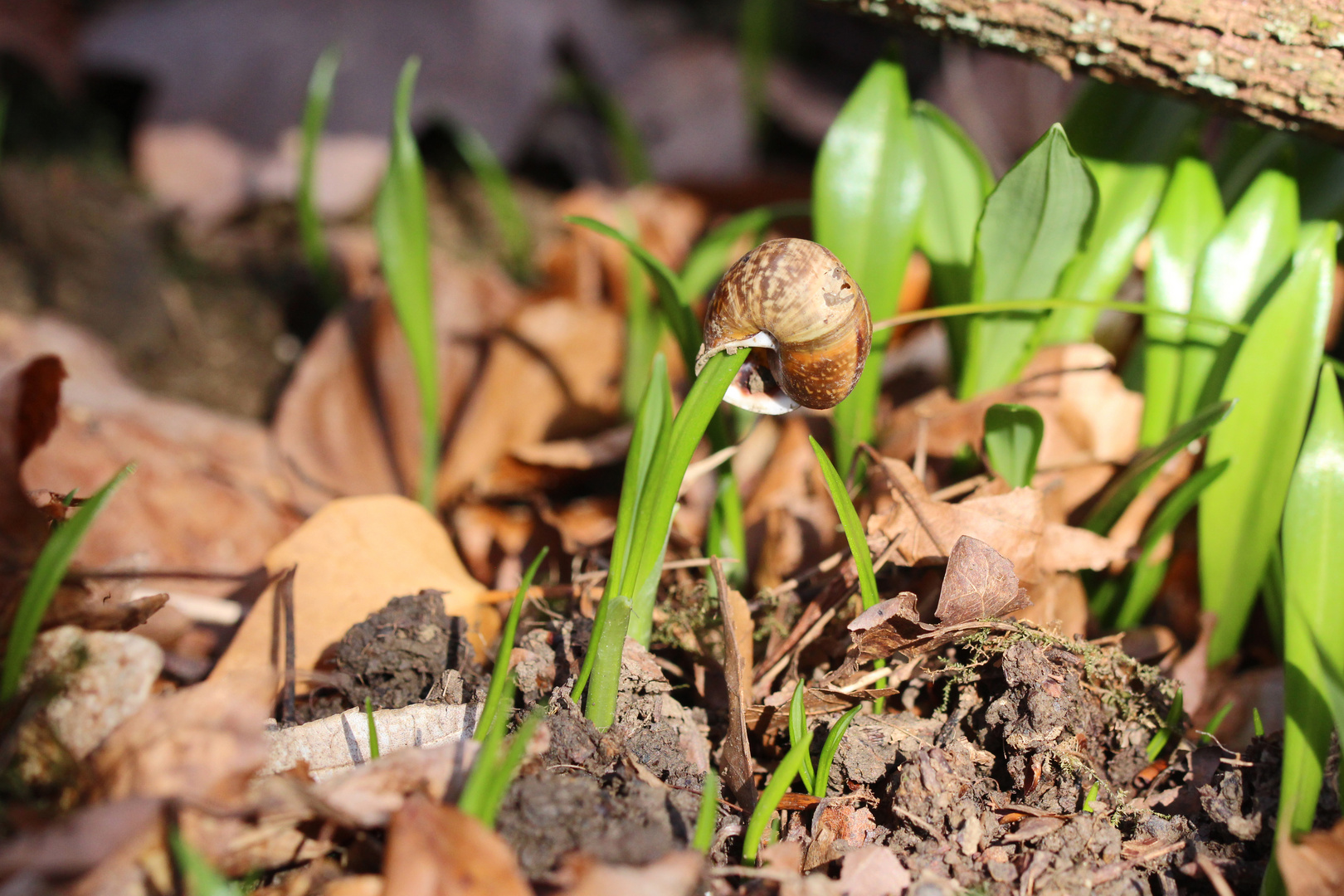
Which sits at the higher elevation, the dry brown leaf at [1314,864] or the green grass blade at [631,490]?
the green grass blade at [631,490]

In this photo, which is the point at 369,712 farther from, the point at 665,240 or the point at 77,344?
the point at 665,240

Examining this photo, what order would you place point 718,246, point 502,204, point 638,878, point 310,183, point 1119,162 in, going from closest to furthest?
point 638,878, point 1119,162, point 718,246, point 310,183, point 502,204

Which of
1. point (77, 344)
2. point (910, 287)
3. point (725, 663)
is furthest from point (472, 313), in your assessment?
point (725, 663)

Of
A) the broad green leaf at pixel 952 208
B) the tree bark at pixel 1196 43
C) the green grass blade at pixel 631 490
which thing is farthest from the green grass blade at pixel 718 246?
the green grass blade at pixel 631 490

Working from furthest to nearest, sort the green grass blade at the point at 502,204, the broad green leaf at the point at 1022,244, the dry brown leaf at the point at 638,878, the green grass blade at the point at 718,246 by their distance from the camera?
the green grass blade at the point at 502,204 → the green grass blade at the point at 718,246 → the broad green leaf at the point at 1022,244 → the dry brown leaf at the point at 638,878

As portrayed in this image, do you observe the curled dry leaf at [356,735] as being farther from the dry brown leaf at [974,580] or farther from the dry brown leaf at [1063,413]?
the dry brown leaf at [1063,413]

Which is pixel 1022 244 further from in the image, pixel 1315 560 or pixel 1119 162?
pixel 1315 560

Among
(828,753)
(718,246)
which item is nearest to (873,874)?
(828,753)
